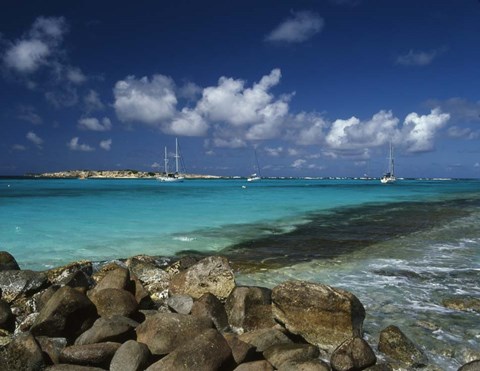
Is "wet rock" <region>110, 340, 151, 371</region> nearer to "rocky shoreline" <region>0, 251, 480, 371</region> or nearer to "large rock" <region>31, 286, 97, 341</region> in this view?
"rocky shoreline" <region>0, 251, 480, 371</region>

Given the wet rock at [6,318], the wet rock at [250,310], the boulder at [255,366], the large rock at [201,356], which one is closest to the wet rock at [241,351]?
the large rock at [201,356]

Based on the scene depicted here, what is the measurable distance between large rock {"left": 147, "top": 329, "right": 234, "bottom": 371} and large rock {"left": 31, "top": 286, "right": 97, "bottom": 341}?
1.87 meters

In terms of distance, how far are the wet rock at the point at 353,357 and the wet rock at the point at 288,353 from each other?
0.97 feet

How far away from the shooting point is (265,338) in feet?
18.3

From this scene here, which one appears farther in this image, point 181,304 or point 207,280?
point 207,280

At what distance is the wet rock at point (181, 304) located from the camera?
21.4 ft

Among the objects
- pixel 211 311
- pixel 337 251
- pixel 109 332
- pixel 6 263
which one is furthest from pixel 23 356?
pixel 337 251

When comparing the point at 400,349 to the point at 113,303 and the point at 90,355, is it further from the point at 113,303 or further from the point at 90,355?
the point at 113,303

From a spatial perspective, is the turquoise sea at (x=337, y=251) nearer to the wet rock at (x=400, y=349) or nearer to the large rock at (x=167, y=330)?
the wet rock at (x=400, y=349)

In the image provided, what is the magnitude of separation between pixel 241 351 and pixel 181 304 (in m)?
1.83

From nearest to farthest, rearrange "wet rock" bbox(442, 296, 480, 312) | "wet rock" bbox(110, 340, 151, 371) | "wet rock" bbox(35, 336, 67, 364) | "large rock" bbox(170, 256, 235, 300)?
"wet rock" bbox(110, 340, 151, 371) < "wet rock" bbox(35, 336, 67, 364) < "large rock" bbox(170, 256, 235, 300) < "wet rock" bbox(442, 296, 480, 312)

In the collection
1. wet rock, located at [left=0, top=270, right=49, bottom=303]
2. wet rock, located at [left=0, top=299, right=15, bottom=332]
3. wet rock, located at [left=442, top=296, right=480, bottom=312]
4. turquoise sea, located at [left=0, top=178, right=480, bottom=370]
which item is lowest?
turquoise sea, located at [left=0, top=178, right=480, bottom=370]

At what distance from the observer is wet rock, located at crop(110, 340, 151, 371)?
4652 millimetres

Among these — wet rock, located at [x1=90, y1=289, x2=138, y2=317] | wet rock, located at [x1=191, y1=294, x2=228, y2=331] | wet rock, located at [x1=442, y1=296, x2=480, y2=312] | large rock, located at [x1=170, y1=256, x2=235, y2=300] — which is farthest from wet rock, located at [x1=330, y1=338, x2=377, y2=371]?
wet rock, located at [x1=442, y1=296, x2=480, y2=312]
